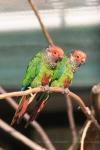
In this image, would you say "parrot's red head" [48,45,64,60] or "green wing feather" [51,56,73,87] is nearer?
"parrot's red head" [48,45,64,60]

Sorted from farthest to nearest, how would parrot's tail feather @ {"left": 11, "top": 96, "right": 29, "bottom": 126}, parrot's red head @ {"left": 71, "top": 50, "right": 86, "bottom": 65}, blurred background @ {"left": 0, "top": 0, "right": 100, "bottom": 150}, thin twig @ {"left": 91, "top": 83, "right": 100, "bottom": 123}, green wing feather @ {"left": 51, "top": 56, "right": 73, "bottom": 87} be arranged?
1. blurred background @ {"left": 0, "top": 0, "right": 100, "bottom": 150}
2. green wing feather @ {"left": 51, "top": 56, "right": 73, "bottom": 87}
3. parrot's red head @ {"left": 71, "top": 50, "right": 86, "bottom": 65}
4. parrot's tail feather @ {"left": 11, "top": 96, "right": 29, "bottom": 126}
5. thin twig @ {"left": 91, "top": 83, "right": 100, "bottom": 123}

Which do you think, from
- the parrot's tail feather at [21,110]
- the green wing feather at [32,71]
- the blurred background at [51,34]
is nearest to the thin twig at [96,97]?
the parrot's tail feather at [21,110]

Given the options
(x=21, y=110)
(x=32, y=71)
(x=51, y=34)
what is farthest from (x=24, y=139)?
(x=51, y=34)

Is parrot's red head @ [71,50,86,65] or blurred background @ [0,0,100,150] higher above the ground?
blurred background @ [0,0,100,150]

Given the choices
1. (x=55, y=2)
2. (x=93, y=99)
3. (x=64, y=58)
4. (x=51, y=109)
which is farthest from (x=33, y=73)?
(x=51, y=109)

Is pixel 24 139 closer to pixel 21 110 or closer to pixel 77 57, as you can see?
pixel 21 110

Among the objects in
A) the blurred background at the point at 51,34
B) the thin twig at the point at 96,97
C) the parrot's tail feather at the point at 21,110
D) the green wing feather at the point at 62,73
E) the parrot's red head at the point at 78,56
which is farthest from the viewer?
the blurred background at the point at 51,34

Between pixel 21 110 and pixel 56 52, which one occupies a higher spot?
pixel 56 52

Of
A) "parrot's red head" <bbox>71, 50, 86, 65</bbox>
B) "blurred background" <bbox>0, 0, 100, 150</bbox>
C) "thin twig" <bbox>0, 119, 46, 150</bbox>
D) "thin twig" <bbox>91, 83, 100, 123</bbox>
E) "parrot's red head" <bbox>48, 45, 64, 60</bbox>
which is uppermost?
"blurred background" <bbox>0, 0, 100, 150</bbox>

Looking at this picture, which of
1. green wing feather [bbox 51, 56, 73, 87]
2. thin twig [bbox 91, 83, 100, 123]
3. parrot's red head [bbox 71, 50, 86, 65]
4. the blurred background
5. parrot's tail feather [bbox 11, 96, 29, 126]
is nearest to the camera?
thin twig [bbox 91, 83, 100, 123]

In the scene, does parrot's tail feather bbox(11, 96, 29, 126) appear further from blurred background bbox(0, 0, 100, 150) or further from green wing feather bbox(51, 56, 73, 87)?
blurred background bbox(0, 0, 100, 150)

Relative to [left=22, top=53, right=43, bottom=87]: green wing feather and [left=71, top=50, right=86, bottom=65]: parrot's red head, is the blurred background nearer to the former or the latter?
[left=22, top=53, right=43, bottom=87]: green wing feather

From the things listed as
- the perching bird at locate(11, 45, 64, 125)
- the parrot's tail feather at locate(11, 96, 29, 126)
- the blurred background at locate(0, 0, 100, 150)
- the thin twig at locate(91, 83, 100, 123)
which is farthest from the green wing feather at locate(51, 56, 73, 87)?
the blurred background at locate(0, 0, 100, 150)

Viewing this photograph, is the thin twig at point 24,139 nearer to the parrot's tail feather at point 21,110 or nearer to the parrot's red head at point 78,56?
the parrot's tail feather at point 21,110
